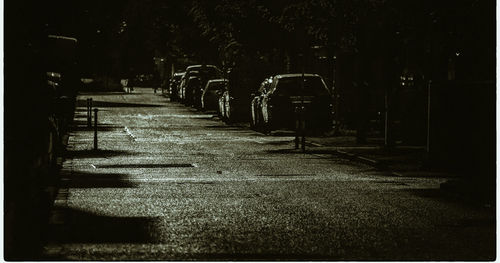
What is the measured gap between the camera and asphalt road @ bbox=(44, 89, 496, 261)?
11.9m

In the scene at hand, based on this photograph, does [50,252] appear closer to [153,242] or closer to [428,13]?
[153,242]

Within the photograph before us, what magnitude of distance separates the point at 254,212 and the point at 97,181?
17.0ft

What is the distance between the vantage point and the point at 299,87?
36312 mm

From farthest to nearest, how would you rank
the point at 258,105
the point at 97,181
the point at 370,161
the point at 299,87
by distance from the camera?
the point at 258,105 → the point at 299,87 → the point at 370,161 → the point at 97,181

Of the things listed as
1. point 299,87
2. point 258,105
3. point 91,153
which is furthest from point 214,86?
point 91,153

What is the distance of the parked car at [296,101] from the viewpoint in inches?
1403

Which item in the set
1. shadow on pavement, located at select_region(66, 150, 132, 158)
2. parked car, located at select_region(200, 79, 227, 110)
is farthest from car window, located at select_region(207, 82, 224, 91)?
shadow on pavement, located at select_region(66, 150, 132, 158)

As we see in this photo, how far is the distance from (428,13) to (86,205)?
10.2 m

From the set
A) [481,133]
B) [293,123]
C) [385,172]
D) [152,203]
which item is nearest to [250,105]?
[293,123]

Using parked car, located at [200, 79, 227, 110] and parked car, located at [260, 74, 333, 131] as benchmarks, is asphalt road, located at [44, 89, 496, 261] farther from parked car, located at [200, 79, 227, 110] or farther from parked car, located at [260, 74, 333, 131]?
parked car, located at [200, 79, 227, 110]

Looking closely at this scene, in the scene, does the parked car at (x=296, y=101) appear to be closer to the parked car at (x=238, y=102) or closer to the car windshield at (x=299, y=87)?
the car windshield at (x=299, y=87)

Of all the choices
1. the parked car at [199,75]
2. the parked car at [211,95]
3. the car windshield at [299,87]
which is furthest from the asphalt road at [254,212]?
the parked car at [199,75]

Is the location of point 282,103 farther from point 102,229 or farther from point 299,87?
point 102,229

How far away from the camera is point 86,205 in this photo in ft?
52.7
